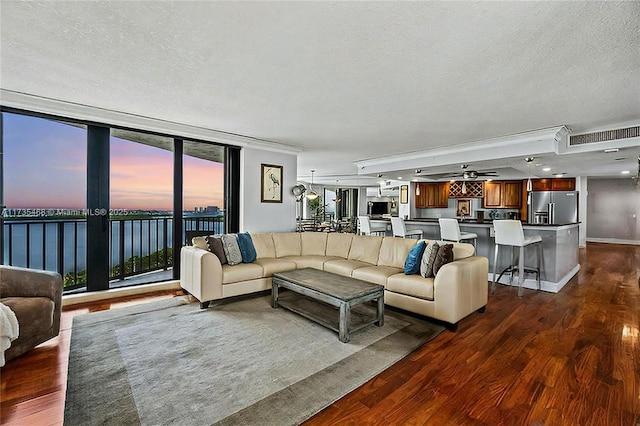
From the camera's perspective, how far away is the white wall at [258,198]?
5363 millimetres

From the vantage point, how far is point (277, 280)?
3697mm

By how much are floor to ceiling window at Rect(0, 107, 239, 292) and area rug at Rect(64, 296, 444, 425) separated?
122 centimetres

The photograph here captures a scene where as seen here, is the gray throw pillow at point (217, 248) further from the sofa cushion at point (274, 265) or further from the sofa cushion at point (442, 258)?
the sofa cushion at point (442, 258)

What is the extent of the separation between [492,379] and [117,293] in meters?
4.42

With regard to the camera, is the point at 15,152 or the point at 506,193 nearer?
the point at 15,152

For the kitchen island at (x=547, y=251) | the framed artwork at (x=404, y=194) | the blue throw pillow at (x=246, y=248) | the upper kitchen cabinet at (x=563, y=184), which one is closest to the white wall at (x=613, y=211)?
the upper kitchen cabinet at (x=563, y=184)

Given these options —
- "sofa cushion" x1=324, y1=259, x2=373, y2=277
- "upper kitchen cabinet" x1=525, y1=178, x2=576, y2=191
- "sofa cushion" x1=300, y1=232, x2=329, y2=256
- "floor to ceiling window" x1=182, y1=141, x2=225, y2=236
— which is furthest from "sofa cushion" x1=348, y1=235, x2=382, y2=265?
"upper kitchen cabinet" x1=525, y1=178, x2=576, y2=191

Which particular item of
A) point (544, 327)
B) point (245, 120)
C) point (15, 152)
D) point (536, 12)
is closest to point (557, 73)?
point (536, 12)

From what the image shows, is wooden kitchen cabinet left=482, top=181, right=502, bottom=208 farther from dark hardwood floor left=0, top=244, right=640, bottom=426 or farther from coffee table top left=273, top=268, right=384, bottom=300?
coffee table top left=273, top=268, right=384, bottom=300

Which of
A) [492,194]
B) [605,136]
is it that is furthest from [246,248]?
[492,194]

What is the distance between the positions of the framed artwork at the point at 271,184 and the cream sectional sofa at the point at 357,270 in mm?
948

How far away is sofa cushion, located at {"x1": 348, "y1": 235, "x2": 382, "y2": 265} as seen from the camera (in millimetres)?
4477

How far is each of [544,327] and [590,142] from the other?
9.61 feet

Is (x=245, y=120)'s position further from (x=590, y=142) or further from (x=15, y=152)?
(x=590, y=142)
